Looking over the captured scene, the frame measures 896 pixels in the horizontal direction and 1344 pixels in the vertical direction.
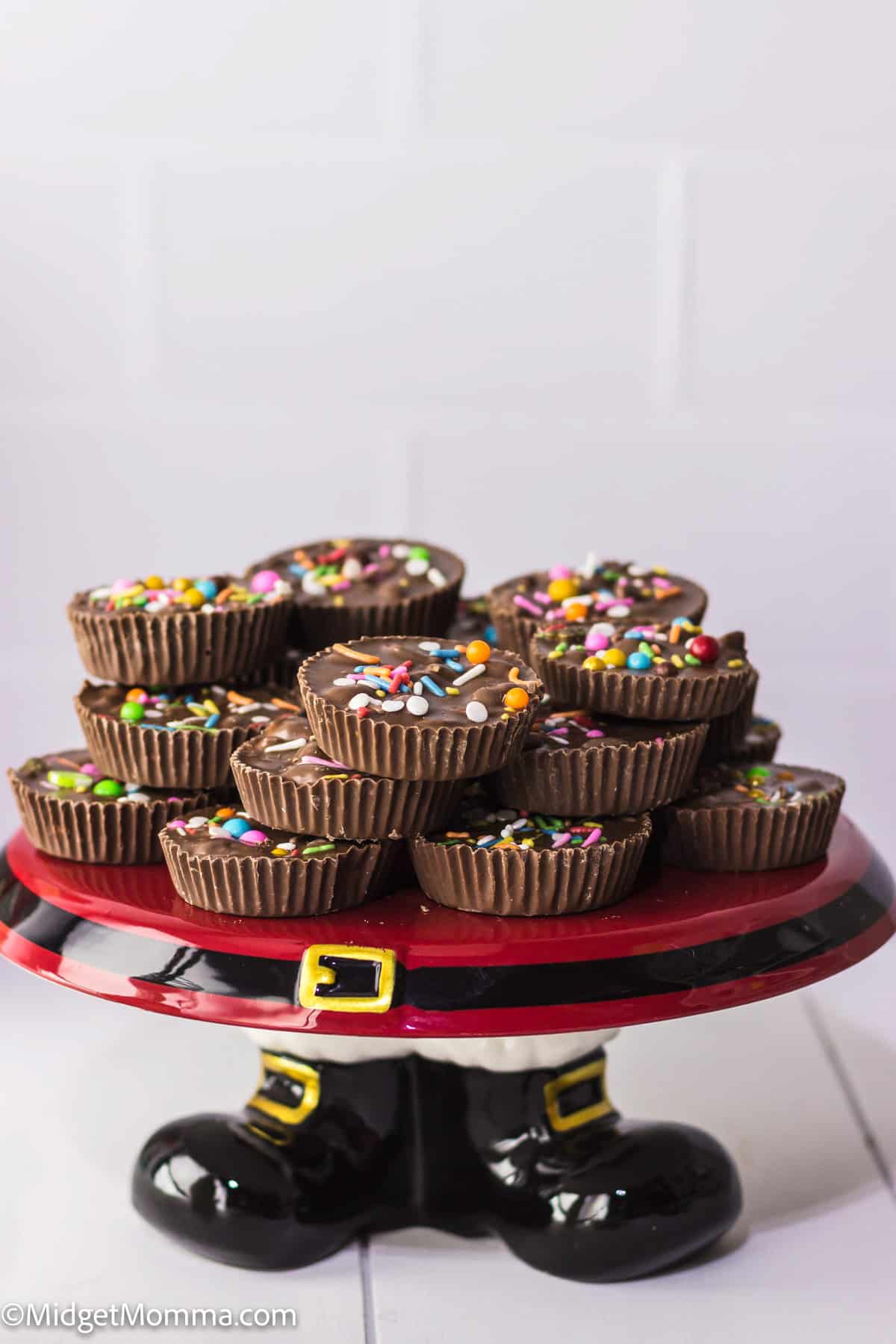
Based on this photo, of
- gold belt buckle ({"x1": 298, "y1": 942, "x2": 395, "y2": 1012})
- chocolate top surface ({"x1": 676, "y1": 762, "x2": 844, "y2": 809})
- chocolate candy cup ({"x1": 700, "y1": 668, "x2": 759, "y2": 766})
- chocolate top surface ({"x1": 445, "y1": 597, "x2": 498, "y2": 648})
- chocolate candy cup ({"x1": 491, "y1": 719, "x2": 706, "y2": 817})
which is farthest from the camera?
chocolate top surface ({"x1": 445, "y1": 597, "x2": 498, "y2": 648})

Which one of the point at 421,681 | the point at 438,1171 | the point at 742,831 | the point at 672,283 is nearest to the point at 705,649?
the point at 742,831

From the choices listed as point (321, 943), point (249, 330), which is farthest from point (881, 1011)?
point (249, 330)

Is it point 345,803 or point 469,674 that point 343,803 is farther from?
point 469,674

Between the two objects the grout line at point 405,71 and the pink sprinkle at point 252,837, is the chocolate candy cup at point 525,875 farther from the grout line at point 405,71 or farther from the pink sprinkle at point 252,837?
the grout line at point 405,71

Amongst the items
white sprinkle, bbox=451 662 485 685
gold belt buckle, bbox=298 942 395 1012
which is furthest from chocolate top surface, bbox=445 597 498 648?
gold belt buckle, bbox=298 942 395 1012

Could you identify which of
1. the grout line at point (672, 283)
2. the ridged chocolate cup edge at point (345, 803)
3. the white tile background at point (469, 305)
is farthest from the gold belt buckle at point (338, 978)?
the grout line at point (672, 283)

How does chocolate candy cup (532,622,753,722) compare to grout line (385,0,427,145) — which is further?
grout line (385,0,427,145)

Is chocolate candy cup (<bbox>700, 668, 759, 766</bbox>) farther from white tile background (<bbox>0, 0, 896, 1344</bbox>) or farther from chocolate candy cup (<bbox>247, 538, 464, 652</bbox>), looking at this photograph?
white tile background (<bbox>0, 0, 896, 1344</bbox>)

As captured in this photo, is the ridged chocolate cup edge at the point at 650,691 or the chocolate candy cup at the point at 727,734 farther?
the chocolate candy cup at the point at 727,734
